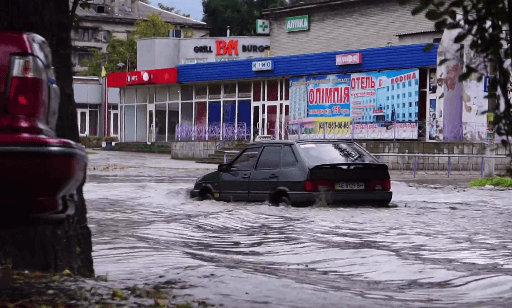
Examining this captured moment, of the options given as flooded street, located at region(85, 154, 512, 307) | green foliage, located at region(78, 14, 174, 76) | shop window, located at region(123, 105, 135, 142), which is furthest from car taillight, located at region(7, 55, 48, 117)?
green foliage, located at region(78, 14, 174, 76)

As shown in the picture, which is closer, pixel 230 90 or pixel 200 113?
pixel 230 90

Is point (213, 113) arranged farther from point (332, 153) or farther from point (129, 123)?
point (332, 153)

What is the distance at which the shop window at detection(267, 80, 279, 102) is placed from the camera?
165 feet

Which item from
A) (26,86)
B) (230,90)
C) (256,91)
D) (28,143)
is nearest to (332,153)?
(26,86)

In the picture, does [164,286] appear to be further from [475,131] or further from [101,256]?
[475,131]

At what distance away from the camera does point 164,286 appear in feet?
25.3

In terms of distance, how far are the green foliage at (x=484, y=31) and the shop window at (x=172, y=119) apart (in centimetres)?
5217

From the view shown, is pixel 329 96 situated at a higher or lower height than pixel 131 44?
lower

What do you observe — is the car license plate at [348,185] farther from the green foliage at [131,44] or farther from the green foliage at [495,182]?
the green foliage at [131,44]

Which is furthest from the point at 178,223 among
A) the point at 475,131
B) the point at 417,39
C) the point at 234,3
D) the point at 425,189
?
the point at 234,3

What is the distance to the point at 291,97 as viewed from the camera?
1927 inches

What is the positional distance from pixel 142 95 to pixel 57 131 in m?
53.9

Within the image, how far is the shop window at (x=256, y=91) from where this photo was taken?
51.5 metres

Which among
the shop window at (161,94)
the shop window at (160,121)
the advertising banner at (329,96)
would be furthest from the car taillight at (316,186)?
the shop window at (160,121)
